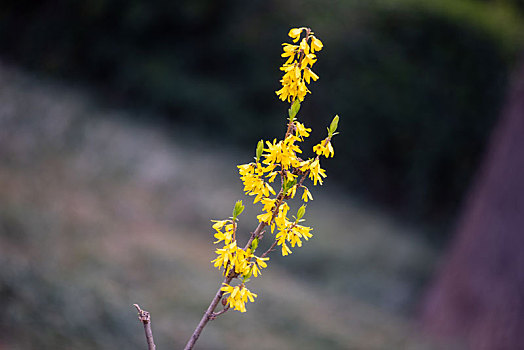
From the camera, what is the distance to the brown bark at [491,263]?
5215mm

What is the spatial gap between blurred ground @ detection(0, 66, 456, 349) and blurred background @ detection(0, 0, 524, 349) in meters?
0.04

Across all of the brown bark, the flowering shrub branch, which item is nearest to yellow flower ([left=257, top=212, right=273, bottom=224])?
the flowering shrub branch

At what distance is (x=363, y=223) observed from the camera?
995 cm

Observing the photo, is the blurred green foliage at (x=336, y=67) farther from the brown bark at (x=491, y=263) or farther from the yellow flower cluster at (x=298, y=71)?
the yellow flower cluster at (x=298, y=71)

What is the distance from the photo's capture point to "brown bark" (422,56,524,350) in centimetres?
521

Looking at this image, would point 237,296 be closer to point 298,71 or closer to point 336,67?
point 298,71

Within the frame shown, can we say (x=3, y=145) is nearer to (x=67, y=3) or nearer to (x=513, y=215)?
(x=67, y=3)

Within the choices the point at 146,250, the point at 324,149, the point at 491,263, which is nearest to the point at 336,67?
the point at 491,263

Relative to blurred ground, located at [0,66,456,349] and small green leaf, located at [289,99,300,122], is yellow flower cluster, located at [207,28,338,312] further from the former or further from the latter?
blurred ground, located at [0,66,456,349]

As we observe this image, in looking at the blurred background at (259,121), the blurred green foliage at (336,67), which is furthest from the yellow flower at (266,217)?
the blurred green foliage at (336,67)

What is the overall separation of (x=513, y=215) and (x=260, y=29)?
6.21m

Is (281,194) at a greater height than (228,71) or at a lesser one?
lesser

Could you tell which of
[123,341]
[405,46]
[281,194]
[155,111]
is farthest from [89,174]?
[281,194]

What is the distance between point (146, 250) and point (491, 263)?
3974 millimetres
